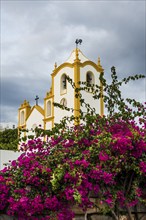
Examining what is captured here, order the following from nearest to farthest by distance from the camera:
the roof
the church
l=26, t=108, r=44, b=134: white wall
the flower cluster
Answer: the flower cluster
the church
the roof
l=26, t=108, r=44, b=134: white wall

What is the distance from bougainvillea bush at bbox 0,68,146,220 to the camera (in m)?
4.64

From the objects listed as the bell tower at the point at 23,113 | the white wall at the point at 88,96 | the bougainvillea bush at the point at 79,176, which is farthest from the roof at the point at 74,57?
the bougainvillea bush at the point at 79,176

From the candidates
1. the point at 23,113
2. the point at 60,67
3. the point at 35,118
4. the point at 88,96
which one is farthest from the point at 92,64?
the point at 23,113

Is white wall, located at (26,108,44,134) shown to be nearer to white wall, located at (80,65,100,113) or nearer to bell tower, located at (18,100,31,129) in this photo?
bell tower, located at (18,100,31,129)

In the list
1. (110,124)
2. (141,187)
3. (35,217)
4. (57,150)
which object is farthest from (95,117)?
(35,217)

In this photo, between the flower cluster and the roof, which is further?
the roof

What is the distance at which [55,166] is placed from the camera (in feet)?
16.3

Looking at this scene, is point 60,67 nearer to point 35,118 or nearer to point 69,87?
point 69,87

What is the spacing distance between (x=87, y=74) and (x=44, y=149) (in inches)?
861

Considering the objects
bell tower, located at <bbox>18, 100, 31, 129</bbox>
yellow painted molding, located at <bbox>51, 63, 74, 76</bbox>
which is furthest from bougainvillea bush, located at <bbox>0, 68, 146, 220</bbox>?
bell tower, located at <bbox>18, 100, 31, 129</bbox>

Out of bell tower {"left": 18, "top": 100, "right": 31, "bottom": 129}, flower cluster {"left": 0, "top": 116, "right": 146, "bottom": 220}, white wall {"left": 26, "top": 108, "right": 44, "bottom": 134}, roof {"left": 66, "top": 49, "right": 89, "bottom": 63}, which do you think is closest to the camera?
flower cluster {"left": 0, "top": 116, "right": 146, "bottom": 220}

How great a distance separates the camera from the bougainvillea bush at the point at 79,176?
464 cm

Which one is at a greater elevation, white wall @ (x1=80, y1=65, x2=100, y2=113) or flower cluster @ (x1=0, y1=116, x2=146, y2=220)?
white wall @ (x1=80, y1=65, x2=100, y2=113)

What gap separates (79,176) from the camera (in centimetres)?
461
